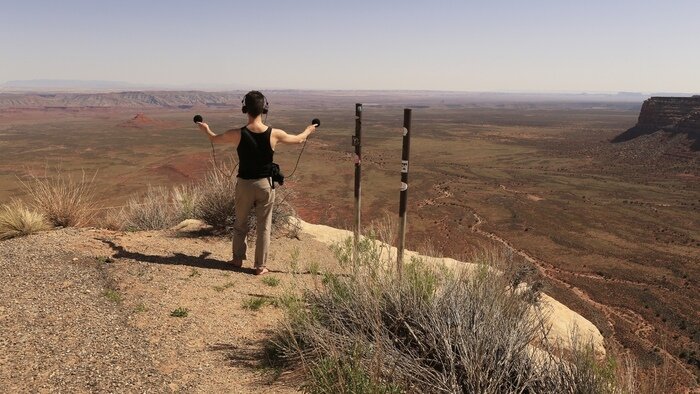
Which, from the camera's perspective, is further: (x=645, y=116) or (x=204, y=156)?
(x=645, y=116)

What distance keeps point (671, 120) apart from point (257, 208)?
219ft

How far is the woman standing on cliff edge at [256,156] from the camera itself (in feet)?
14.5

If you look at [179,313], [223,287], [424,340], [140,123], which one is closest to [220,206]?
[223,287]

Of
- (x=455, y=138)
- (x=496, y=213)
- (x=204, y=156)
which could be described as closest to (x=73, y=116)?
(x=204, y=156)

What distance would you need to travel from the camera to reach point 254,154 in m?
4.48

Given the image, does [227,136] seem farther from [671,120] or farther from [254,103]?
[671,120]

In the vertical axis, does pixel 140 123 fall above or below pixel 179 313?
below

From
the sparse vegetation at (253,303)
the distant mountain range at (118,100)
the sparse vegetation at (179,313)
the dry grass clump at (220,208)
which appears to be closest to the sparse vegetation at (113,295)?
the sparse vegetation at (179,313)

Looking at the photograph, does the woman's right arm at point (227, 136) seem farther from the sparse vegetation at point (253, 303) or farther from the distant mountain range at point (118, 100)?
the distant mountain range at point (118, 100)

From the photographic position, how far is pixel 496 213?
2573 cm

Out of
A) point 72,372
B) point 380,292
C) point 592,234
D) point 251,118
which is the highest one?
point 251,118

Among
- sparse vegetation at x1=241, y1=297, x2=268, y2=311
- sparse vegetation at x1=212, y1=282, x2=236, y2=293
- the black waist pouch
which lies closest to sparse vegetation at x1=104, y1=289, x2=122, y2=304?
sparse vegetation at x1=212, y1=282, x2=236, y2=293

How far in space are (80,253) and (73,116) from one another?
377 feet

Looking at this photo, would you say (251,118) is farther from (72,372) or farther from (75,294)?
(72,372)
